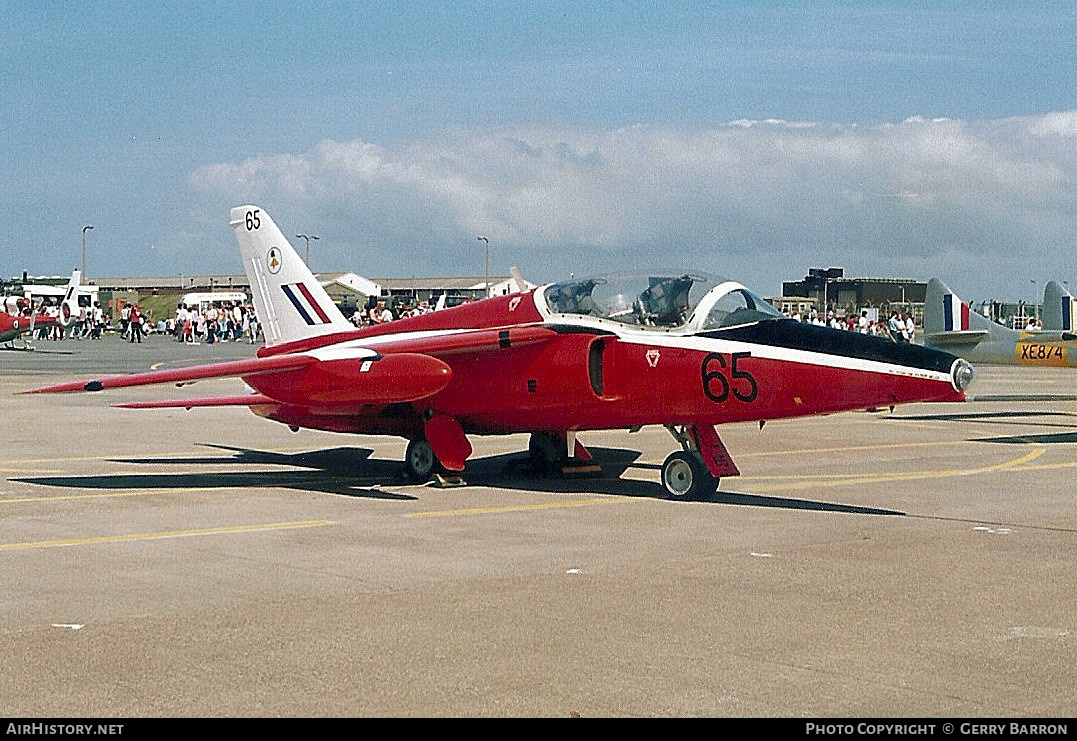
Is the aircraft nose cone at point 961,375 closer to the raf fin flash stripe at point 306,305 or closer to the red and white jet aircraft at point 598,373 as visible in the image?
the red and white jet aircraft at point 598,373

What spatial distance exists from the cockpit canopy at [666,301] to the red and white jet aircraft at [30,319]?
39531mm

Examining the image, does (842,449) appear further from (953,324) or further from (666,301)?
(953,324)

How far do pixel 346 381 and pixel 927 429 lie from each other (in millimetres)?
12442

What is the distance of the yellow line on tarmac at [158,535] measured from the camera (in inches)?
419

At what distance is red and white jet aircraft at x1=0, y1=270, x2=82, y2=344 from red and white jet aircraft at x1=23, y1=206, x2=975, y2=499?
121ft

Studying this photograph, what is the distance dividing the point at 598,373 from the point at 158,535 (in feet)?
16.0

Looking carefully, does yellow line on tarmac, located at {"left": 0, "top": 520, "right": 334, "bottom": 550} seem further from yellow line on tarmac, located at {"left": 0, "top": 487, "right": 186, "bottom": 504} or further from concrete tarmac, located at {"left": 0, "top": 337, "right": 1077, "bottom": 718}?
yellow line on tarmac, located at {"left": 0, "top": 487, "right": 186, "bottom": 504}

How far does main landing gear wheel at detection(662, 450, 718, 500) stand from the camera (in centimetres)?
1359

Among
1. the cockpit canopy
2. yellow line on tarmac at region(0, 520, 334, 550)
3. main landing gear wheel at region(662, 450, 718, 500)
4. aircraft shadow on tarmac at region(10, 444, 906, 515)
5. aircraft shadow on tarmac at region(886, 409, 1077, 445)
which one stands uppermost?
the cockpit canopy

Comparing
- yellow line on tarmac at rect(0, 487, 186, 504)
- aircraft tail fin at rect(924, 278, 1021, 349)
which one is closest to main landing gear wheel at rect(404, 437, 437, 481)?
yellow line on tarmac at rect(0, 487, 186, 504)

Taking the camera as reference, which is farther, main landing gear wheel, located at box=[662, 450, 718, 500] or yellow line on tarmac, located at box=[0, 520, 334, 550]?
main landing gear wheel, located at box=[662, 450, 718, 500]

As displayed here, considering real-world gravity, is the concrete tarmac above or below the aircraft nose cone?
below
